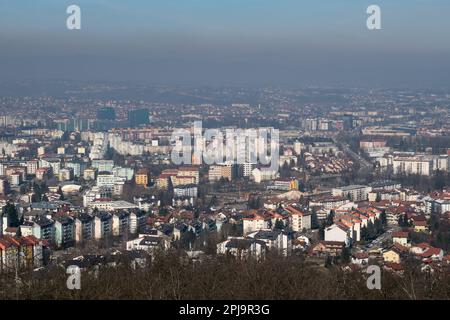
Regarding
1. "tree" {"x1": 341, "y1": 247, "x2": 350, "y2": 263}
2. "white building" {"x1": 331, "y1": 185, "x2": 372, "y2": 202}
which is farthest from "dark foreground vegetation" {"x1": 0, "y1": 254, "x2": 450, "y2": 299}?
"white building" {"x1": 331, "y1": 185, "x2": 372, "y2": 202}

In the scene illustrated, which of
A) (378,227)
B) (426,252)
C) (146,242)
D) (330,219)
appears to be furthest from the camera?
(330,219)

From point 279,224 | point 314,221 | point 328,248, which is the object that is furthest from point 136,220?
point 328,248

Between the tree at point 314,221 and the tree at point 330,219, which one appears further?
the tree at point 314,221

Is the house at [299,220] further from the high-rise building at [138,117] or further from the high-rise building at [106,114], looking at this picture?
the high-rise building at [106,114]

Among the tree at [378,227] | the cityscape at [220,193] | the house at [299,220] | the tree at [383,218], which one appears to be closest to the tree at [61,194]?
the cityscape at [220,193]

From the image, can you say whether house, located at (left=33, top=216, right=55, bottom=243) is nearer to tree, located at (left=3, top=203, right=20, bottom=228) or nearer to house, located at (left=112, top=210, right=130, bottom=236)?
tree, located at (left=3, top=203, right=20, bottom=228)

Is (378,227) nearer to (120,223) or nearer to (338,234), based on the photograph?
(338,234)
